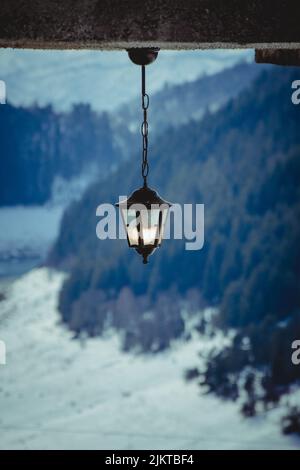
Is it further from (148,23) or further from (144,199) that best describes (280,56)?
(148,23)

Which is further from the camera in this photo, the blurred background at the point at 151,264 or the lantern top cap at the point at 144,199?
the blurred background at the point at 151,264

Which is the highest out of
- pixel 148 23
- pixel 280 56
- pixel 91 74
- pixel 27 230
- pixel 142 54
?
pixel 91 74

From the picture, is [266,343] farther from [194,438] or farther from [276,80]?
[276,80]

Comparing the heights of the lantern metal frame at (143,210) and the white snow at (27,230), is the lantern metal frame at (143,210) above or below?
below

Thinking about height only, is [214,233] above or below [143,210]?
above

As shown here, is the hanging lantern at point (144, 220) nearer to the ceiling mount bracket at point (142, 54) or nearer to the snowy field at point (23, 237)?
the ceiling mount bracket at point (142, 54)

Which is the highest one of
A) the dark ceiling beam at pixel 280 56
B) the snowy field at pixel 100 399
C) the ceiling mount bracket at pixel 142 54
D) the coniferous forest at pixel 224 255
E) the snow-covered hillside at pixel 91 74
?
the snow-covered hillside at pixel 91 74

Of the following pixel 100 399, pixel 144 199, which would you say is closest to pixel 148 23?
pixel 144 199

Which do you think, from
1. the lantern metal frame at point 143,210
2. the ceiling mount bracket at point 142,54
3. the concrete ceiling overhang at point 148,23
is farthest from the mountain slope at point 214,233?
the concrete ceiling overhang at point 148,23

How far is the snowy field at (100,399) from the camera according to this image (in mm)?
8219

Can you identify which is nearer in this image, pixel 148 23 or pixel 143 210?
pixel 148 23

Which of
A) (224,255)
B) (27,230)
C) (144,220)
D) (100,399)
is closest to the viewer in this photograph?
(144,220)

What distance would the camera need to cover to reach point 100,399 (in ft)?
28.2

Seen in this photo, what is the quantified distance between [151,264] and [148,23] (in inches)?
305
